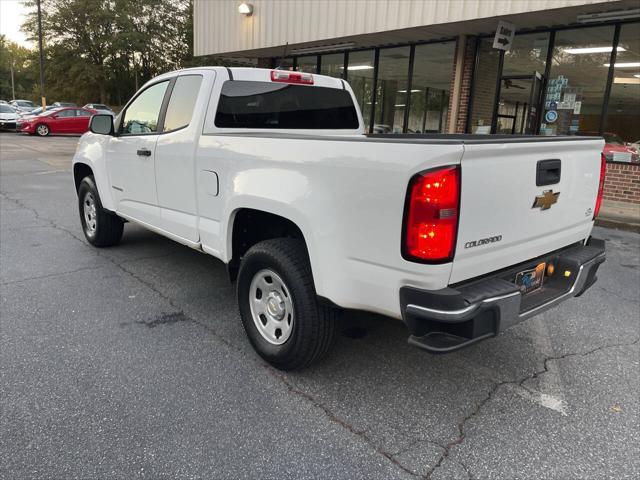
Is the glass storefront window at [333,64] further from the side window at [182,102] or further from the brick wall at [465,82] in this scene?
the side window at [182,102]

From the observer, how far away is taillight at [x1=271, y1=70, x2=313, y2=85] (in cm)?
400

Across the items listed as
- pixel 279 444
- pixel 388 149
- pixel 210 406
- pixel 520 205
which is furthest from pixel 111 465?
pixel 520 205

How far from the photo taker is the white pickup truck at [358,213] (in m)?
2.26

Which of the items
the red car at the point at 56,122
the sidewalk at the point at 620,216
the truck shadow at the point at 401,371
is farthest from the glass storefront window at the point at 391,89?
the red car at the point at 56,122

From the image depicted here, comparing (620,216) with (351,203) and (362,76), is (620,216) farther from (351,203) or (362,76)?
(362,76)

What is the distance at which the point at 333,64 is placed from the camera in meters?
14.8

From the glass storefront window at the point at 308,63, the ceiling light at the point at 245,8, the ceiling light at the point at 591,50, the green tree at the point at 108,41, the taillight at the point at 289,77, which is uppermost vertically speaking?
the green tree at the point at 108,41

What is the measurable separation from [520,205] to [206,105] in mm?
2319

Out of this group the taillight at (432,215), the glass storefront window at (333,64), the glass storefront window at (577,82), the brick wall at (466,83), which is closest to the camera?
the taillight at (432,215)

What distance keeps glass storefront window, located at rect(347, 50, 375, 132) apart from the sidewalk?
6.83 m

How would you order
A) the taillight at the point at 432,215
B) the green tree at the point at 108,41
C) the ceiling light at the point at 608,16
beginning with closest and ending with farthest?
the taillight at the point at 432,215, the ceiling light at the point at 608,16, the green tree at the point at 108,41

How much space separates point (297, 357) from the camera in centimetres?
294

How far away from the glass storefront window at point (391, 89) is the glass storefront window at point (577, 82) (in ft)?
12.5

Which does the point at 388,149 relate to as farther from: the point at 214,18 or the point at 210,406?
the point at 214,18
